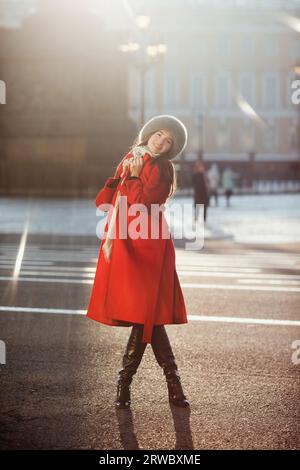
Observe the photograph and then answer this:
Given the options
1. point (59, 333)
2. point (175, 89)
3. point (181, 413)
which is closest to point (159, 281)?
point (181, 413)

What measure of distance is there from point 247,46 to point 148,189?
68923 millimetres

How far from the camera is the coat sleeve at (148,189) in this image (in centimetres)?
435

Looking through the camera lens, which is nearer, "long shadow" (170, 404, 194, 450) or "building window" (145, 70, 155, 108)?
"long shadow" (170, 404, 194, 450)

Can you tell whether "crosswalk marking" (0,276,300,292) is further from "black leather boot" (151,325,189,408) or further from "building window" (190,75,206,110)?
"building window" (190,75,206,110)

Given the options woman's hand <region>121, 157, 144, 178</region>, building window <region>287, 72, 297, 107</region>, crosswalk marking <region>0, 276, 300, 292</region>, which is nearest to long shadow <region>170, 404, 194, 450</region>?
woman's hand <region>121, 157, 144, 178</region>

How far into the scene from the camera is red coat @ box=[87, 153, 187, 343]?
14.3 feet

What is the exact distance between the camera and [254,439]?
12.9 feet

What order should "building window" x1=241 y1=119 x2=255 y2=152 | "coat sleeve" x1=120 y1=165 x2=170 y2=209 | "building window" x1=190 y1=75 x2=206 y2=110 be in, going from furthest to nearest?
"building window" x1=190 y1=75 x2=206 y2=110 → "building window" x1=241 y1=119 x2=255 y2=152 → "coat sleeve" x1=120 y1=165 x2=170 y2=209

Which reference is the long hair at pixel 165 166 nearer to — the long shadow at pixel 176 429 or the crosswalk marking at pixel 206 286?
the long shadow at pixel 176 429

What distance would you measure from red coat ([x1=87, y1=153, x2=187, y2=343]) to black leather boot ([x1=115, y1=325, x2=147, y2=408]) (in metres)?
0.11

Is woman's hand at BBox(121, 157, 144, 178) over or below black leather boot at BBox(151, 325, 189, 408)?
over

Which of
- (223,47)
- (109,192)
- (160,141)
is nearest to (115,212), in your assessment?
(109,192)

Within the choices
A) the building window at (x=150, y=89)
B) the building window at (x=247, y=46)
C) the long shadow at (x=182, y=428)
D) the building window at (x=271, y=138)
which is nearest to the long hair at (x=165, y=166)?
the long shadow at (x=182, y=428)

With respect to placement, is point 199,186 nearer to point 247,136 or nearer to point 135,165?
point 135,165
